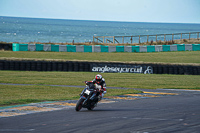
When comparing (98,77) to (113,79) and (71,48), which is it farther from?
(71,48)

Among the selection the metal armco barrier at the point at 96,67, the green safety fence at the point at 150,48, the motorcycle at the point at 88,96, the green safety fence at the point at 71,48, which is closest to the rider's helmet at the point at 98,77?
the motorcycle at the point at 88,96

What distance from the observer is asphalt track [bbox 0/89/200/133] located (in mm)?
8969

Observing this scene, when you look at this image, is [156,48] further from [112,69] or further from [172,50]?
[112,69]

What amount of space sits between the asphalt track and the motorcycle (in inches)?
12.4

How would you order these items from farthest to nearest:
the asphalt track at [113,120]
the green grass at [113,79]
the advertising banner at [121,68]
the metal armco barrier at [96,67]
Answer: the advertising banner at [121,68] < the metal armco barrier at [96,67] < the green grass at [113,79] < the asphalt track at [113,120]

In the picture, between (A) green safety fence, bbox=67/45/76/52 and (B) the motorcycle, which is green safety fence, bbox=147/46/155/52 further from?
(B) the motorcycle

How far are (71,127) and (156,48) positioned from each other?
3578 centimetres

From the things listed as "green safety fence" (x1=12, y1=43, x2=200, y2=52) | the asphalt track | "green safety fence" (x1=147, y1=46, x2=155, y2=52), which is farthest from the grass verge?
"green safety fence" (x1=147, y1=46, x2=155, y2=52)

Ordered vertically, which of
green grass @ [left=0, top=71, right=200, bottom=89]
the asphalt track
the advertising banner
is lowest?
the asphalt track

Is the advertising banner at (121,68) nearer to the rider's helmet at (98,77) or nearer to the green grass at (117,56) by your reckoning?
the green grass at (117,56)

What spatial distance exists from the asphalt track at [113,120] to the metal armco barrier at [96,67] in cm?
1542

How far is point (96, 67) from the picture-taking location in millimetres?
29172

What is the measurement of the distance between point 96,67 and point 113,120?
18829 millimetres

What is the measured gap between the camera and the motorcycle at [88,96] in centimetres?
1224
